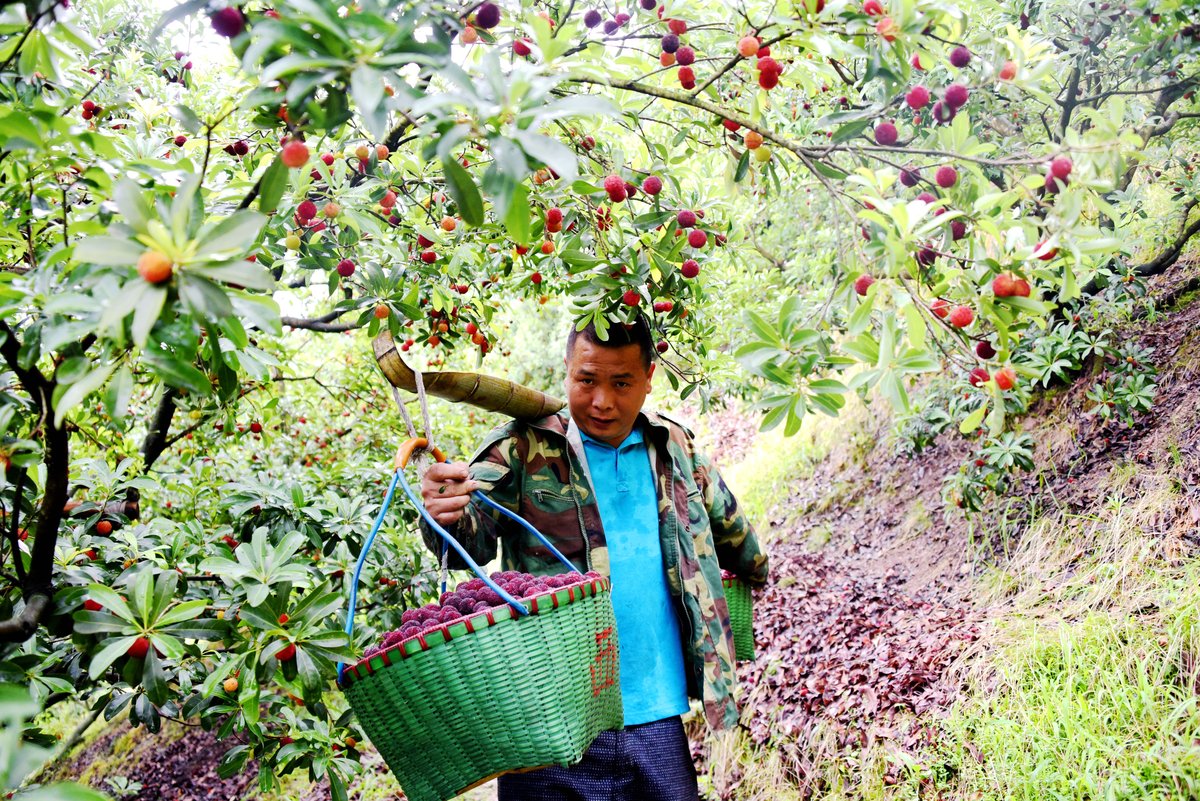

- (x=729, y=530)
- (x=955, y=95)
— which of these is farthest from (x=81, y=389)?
(x=729, y=530)

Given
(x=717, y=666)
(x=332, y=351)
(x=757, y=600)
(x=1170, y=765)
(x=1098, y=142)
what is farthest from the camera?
(x=332, y=351)

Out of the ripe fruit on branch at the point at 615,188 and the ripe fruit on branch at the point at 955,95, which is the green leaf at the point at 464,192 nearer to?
the ripe fruit on branch at the point at 615,188

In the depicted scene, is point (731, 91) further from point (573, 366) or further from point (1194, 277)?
point (1194, 277)

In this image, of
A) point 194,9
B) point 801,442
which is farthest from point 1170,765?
point 801,442

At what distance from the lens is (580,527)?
2.24m

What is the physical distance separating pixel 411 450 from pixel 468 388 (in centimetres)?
30

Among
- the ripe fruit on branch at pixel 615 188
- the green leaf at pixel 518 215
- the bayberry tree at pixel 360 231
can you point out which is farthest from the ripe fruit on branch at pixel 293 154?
the ripe fruit on branch at pixel 615 188

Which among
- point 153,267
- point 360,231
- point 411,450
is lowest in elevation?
point 411,450

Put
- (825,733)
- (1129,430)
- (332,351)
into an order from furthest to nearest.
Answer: (332,351) → (1129,430) → (825,733)

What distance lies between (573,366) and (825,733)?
233 cm

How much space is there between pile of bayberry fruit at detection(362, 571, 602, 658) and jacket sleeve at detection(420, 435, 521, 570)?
40 cm

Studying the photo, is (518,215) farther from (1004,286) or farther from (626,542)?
(626,542)

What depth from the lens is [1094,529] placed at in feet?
12.4

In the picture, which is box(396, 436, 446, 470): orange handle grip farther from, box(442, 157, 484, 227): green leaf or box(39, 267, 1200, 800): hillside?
box(39, 267, 1200, 800): hillside
